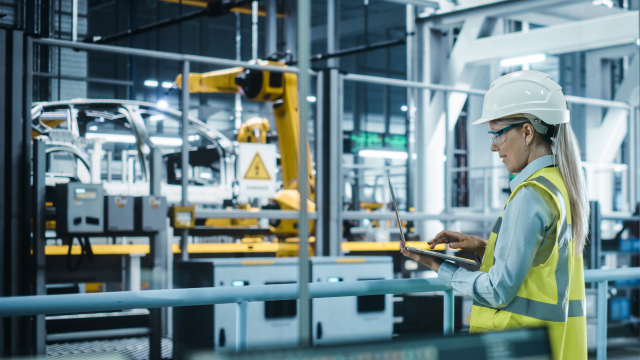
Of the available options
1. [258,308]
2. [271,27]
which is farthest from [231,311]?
[271,27]

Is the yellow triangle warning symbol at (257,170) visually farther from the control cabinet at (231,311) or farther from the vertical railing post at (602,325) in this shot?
the vertical railing post at (602,325)

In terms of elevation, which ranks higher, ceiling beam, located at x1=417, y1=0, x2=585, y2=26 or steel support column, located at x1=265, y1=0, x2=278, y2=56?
steel support column, located at x1=265, y1=0, x2=278, y2=56

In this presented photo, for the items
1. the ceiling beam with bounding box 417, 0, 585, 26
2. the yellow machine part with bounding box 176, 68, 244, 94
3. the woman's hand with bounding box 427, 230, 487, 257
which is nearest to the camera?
→ the woman's hand with bounding box 427, 230, 487, 257

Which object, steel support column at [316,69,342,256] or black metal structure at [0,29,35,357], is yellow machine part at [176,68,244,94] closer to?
steel support column at [316,69,342,256]

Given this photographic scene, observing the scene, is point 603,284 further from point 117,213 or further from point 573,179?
point 117,213

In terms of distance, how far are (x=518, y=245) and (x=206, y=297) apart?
0.89m

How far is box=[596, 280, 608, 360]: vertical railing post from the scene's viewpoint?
230cm

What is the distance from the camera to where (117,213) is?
5270mm

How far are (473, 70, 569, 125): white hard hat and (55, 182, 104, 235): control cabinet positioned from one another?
13.6ft

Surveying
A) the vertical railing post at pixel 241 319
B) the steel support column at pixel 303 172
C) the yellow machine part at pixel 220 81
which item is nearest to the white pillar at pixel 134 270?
the yellow machine part at pixel 220 81

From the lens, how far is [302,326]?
102 centimetres

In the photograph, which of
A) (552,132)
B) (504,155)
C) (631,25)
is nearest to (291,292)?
(504,155)

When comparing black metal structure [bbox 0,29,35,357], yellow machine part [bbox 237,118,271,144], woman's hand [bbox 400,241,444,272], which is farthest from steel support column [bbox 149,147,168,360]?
woman's hand [bbox 400,241,444,272]

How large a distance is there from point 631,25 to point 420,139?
297 centimetres
